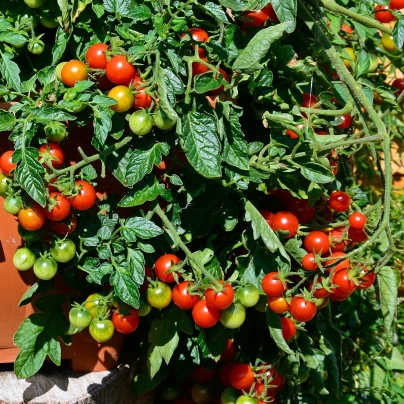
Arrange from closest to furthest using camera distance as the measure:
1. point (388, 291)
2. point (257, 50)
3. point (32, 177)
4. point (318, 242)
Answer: point (32, 177) < point (257, 50) < point (318, 242) < point (388, 291)

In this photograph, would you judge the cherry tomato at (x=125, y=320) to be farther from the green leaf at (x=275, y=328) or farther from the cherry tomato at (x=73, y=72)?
the cherry tomato at (x=73, y=72)

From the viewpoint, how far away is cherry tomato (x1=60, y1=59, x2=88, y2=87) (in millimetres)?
1223

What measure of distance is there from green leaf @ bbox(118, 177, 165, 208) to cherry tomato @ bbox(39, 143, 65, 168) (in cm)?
13

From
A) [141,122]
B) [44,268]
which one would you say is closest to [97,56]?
[141,122]

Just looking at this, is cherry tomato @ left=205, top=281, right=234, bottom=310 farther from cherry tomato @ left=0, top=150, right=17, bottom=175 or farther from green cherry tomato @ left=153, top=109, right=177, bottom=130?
cherry tomato @ left=0, top=150, right=17, bottom=175

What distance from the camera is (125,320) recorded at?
133cm

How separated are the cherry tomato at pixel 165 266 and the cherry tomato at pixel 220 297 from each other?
98mm

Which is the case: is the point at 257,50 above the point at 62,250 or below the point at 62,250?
above

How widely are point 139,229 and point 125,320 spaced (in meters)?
0.18

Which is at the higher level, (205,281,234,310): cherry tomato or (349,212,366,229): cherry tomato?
(349,212,366,229): cherry tomato

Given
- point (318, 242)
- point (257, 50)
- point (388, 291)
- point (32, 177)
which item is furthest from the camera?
point (388, 291)

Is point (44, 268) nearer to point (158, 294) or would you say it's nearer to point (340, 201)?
point (158, 294)

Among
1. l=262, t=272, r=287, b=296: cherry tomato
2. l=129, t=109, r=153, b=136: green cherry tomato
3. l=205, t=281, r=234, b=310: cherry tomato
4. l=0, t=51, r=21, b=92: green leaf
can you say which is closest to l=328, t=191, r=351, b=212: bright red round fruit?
l=262, t=272, r=287, b=296: cherry tomato

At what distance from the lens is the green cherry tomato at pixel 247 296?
1289mm
